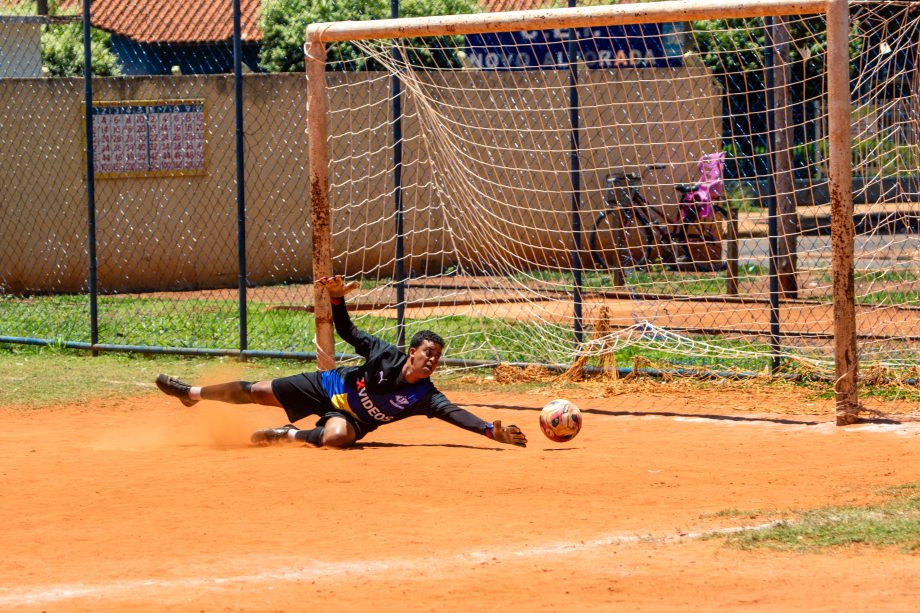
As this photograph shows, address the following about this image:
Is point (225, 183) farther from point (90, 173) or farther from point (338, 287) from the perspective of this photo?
A: point (338, 287)

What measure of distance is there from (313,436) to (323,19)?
57.1ft

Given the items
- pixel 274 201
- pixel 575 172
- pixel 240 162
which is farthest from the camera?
pixel 274 201

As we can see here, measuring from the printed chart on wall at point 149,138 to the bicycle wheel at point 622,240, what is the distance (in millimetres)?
5466

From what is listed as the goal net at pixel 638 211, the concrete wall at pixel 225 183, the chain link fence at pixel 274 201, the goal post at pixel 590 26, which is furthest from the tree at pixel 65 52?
the goal post at pixel 590 26

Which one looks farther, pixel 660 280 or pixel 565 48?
pixel 565 48

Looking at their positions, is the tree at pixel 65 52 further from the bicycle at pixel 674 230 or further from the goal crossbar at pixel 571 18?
the goal crossbar at pixel 571 18

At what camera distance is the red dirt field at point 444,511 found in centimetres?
531

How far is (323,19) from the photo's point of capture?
2492 centimetres

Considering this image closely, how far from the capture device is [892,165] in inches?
462

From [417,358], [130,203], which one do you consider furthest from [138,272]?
[417,358]

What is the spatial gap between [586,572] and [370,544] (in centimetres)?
110

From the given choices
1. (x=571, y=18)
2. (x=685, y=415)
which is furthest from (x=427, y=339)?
(x=571, y=18)

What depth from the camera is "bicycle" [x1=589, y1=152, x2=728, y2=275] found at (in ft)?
45.7

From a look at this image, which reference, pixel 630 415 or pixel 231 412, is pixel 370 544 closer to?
pixel 231 412
